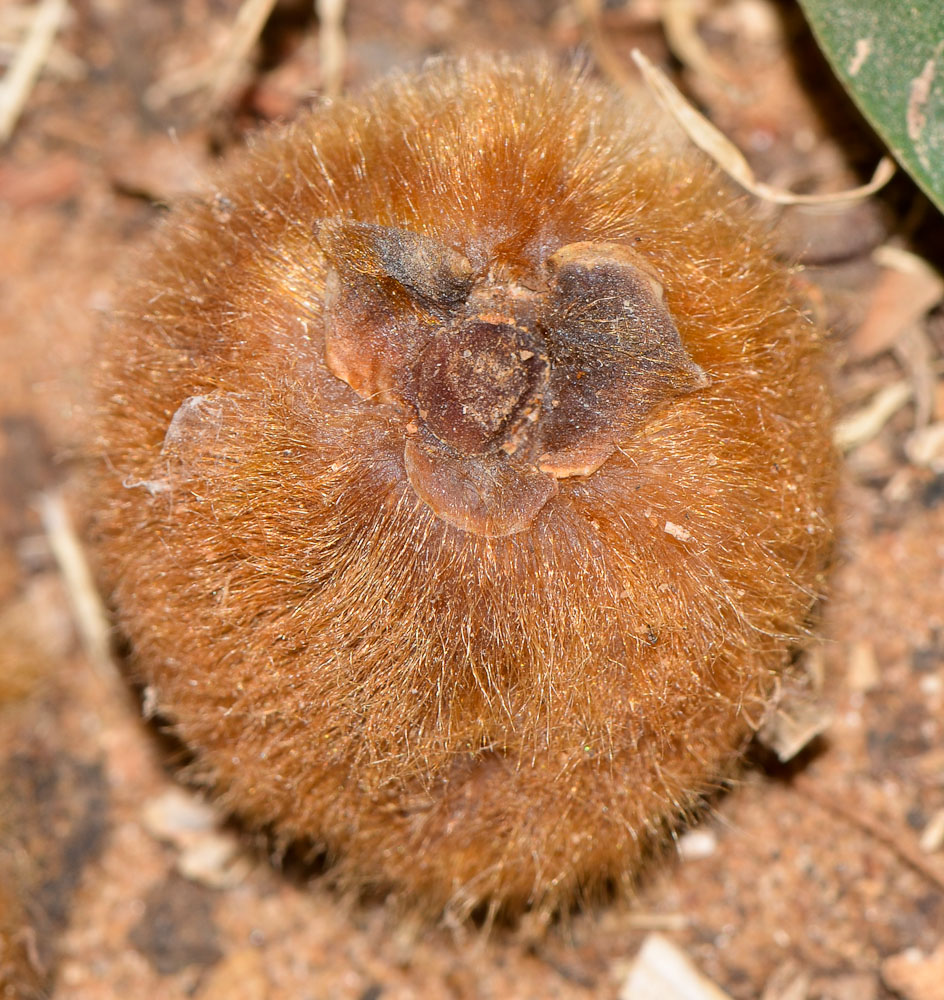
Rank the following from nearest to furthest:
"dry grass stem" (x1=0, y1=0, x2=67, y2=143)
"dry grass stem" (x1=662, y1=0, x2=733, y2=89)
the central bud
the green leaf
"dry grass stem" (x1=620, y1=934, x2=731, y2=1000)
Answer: the central bud → the green leaf → "dry grass stem" (x1=620, y1=934, x2=731, y2=1000) → "dry grass stem" (x1=662, y1=0, x2=733, y2=89) → "dry grass stem" (x1=0, y1=0, x2=67, y2=143)

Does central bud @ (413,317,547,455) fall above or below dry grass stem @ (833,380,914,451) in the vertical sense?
above

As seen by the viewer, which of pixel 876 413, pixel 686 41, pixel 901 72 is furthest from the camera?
pixel 686 41

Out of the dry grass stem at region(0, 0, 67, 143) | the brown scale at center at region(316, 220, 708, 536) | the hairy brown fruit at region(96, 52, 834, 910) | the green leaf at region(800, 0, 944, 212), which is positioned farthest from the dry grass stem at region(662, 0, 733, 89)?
the dry grass stem at region(0, 0, 67, 143)

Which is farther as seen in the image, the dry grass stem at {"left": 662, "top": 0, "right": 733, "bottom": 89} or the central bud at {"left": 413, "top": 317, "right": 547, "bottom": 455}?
the dry grass stem at {"left": 662, "top": 0, "right": 733, "bottom": 89}

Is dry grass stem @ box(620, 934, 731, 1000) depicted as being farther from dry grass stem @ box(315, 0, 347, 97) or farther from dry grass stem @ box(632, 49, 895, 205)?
dry grass stem @ box(315, 0, 347, 97)

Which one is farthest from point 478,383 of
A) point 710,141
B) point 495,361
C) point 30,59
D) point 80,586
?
point 30,59

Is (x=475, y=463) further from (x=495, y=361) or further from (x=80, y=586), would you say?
(x=80, y=586)

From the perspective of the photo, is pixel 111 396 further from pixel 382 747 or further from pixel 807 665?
pixel 807 665

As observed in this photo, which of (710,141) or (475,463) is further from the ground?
(710,141)
